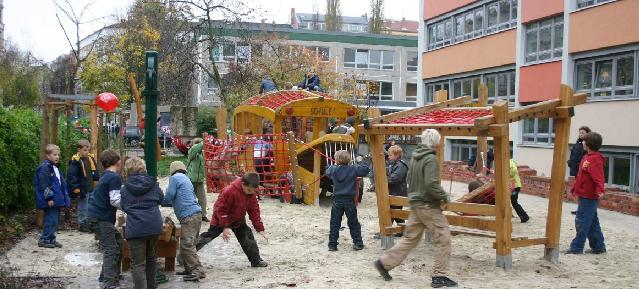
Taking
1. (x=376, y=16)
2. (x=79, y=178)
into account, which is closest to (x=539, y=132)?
(x=79, y=178)

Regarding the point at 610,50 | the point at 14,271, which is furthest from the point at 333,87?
the point at 14,271

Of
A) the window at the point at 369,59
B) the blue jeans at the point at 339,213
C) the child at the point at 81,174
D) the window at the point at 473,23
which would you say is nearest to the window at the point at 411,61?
the window at the point at 369,59

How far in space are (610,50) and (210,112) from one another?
31799mm

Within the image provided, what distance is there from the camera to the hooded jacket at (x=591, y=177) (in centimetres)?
991

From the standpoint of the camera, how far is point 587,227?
10.0 meters

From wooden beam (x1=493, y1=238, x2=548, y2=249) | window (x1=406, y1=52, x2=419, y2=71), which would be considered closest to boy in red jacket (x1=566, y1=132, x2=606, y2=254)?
wooden beam (x1=493, y1=238, x2=548, y2=249)

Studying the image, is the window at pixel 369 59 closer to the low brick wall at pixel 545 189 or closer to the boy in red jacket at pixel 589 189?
the low brick wall at pixel 545 189

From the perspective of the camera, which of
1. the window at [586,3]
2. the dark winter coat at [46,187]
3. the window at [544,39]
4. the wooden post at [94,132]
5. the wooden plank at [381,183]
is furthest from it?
the window at [544,39]

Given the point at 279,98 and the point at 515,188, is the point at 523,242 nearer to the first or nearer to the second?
the point at 515,188

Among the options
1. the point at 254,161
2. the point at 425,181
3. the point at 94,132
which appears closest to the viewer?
the point at 425,181

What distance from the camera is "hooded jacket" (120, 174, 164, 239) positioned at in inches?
286

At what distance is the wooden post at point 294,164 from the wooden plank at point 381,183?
5.39 metres

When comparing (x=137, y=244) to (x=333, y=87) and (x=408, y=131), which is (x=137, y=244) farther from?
(x=333, y=87)

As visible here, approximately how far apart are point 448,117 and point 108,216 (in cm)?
465
